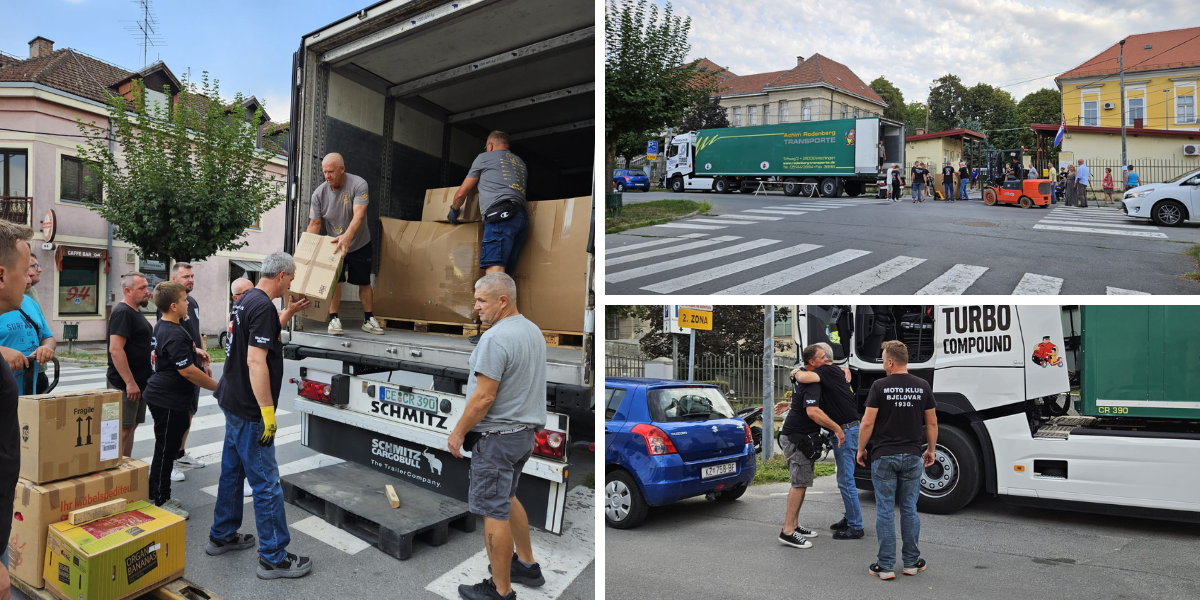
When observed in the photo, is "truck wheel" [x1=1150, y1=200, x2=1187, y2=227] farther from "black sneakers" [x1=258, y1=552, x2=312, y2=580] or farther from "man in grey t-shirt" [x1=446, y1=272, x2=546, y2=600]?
"black sneakers" [x1=258, y1=552, x2=312, y2=580]

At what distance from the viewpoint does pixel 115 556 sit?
3.16 m

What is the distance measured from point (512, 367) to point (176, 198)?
16080 mm

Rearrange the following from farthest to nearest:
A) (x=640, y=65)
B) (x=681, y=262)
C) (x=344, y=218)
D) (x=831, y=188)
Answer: (x=831, y=188) → (x=640, y=65) → (x=681, y=262) → (x=344, y=218)

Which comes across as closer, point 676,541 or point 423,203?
point 676,541

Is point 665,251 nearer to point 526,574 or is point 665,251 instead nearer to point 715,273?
point 715,273

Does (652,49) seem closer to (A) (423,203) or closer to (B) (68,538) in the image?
(A) (423,203)

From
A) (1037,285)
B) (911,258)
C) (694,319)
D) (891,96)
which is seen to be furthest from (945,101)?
(694,319)

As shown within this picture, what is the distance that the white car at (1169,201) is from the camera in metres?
7.59

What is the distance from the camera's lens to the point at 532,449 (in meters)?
3.45

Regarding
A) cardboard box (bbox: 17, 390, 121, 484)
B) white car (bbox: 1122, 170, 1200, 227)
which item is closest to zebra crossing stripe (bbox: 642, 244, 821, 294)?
cardboard box (bbox: 17, 390, 121, 484)

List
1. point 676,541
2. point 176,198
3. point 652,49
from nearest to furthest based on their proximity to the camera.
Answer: point 676,541, point 652,49, point 176,198

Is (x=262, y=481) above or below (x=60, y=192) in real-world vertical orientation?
below

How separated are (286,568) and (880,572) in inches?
137

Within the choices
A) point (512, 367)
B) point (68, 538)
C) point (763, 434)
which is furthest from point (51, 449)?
point (763, 434)
